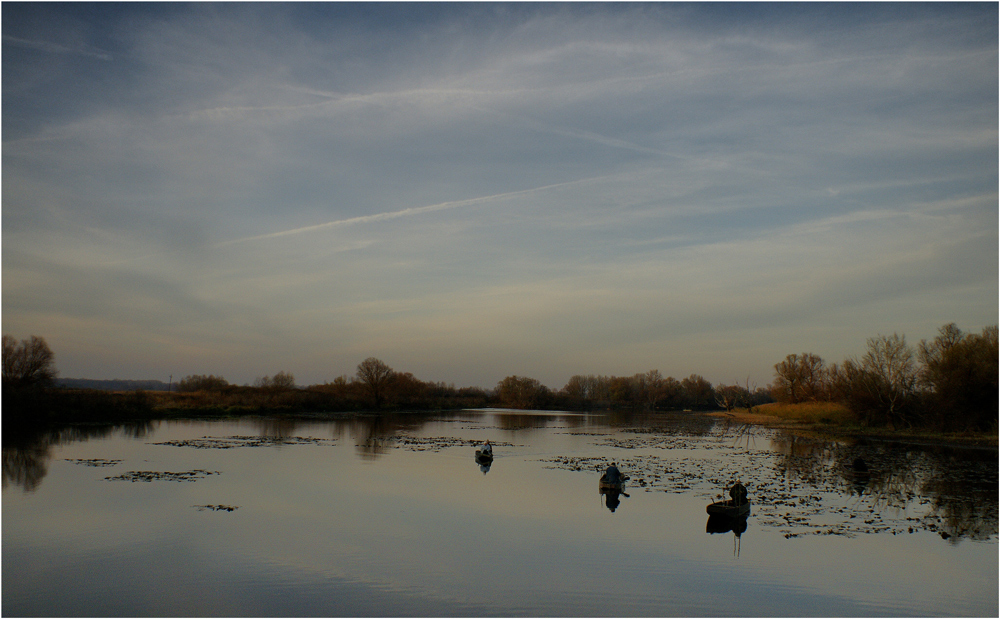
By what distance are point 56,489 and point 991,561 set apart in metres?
26.9

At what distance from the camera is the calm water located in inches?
438

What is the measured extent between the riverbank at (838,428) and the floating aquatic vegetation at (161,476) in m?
44.6

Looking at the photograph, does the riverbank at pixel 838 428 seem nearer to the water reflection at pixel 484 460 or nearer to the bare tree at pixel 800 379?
the bare tree at pixel 800 379

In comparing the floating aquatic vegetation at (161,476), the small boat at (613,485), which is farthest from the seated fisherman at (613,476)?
the floating aquatic vegetation at (161,476)

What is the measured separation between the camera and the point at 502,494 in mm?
22047

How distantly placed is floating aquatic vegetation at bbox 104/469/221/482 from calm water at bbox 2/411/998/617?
3.0 inches

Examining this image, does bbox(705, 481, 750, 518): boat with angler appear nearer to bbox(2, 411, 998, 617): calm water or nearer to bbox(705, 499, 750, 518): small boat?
bbox(705, 499, 750, 518): small boat

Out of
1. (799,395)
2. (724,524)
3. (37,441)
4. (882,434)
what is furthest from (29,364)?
(799,395)

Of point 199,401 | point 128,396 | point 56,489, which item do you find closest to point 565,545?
point 56,489

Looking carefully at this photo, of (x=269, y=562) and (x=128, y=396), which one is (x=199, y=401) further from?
(x=269, y=562)

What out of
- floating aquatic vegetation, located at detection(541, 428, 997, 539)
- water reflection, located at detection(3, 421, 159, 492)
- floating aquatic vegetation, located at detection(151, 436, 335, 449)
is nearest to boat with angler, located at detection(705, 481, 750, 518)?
floating aquatic vegetation, located at detection(541, 428, 997, 539)

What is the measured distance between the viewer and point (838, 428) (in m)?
56.8

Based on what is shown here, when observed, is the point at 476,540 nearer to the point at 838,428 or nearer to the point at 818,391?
the point at 838,428

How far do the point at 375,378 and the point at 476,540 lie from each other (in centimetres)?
8291
